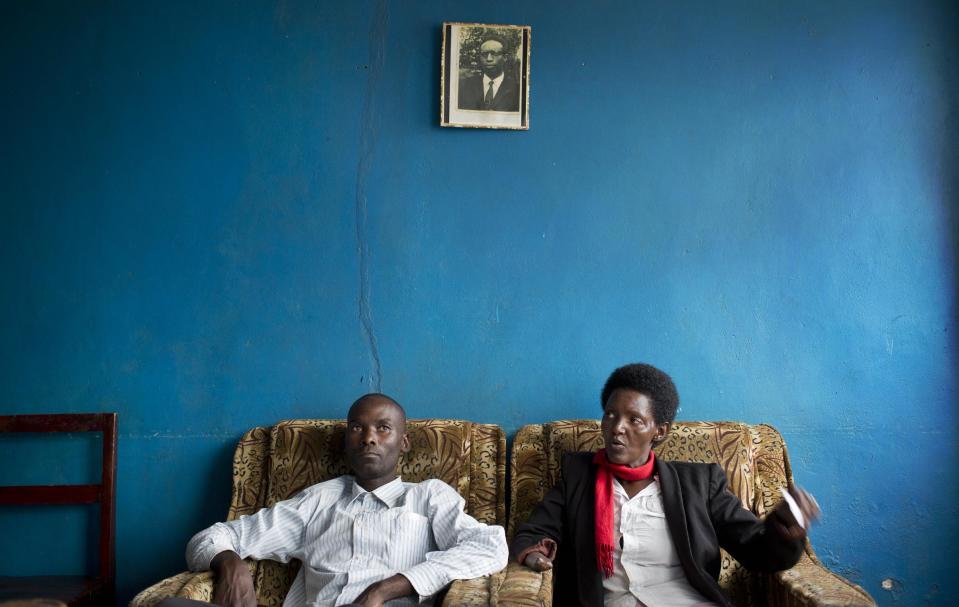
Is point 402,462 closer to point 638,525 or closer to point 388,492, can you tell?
point 388,492

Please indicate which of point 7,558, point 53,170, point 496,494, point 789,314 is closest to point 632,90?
point 789,314

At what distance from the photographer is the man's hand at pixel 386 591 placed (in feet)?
6.66

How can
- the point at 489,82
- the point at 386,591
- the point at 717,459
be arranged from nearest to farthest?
the point at 386,591
the point at 717,459
the point at 489,82

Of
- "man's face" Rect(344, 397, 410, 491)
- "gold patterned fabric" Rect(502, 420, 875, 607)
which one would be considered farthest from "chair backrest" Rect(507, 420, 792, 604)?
"man's face" Rect(344, 397, 410, 491)

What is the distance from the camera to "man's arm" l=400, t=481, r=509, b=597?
2082 mm

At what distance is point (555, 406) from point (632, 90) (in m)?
1.28

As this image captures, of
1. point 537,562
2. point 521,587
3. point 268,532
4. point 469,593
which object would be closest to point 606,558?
point 537,562

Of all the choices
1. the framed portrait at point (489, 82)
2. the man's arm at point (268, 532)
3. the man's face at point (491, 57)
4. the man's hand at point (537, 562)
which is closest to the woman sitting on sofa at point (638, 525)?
the man's hand at point (537, 562)

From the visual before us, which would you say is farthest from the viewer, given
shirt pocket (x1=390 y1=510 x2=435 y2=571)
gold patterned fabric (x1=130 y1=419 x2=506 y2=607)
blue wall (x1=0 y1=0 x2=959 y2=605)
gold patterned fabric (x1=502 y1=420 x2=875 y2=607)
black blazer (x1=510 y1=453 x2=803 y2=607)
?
blue wall (x1=0 y1=0 x2=959 y2=605)

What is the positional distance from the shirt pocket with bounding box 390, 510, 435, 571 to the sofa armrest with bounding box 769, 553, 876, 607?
3.53 feet

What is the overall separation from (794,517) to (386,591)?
1.15 m

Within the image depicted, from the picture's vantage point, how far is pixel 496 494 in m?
2.53

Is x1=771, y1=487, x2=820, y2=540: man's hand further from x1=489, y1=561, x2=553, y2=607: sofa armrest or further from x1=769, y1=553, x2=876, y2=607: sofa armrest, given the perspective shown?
x1=489, y1=561, x2=553, y2=607: sofa armrest

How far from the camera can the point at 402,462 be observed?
254 cm
